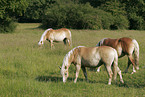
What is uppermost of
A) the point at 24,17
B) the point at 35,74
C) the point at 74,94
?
the point at 74,94

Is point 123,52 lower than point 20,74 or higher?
higher

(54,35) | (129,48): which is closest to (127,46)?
(129,48)

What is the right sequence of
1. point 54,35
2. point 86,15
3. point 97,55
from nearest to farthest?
point 97,55 < point 54,35 < point 86,15

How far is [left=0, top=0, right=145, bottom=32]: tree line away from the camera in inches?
1085

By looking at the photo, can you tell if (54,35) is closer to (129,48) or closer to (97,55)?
(129,48)

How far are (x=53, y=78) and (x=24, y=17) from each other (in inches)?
2451

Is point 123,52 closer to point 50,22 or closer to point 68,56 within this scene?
point 68,56

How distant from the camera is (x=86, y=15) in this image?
104ft

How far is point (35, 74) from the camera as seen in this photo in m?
8.12

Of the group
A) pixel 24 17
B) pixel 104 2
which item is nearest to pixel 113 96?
pixel 104 2

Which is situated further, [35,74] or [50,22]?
[50,22]

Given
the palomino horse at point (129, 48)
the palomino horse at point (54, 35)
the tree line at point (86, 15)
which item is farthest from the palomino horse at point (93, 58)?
the tree line at point (86, 15)

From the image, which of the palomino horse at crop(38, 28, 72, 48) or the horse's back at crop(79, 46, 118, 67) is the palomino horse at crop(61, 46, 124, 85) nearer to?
the horse's back at crop(79, 46, 118, 67)

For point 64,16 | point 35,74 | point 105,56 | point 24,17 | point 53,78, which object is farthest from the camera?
point 24,17
